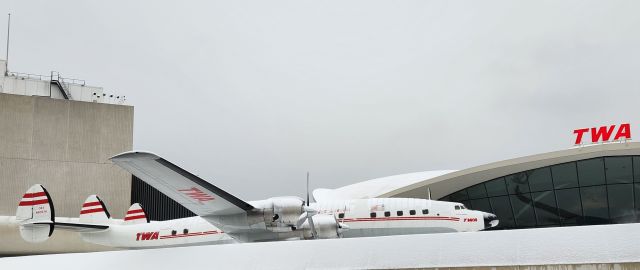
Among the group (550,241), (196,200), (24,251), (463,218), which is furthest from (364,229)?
(24,251)

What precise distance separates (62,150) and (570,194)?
99.4 feet

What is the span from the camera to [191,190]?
15797 mm

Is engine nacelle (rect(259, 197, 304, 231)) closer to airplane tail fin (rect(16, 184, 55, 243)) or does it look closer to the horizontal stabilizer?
the horizontal stabilizer

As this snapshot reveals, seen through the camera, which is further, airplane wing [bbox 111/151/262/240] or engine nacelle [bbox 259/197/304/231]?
engine nacelle [bbox 259/197/304/231]

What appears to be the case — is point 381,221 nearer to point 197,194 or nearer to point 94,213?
point 197,194

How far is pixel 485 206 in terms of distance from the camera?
36969 millimetres

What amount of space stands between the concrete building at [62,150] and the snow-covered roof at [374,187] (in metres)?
13.2

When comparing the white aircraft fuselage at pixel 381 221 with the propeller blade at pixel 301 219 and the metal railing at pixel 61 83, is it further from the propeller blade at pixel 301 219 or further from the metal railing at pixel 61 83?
the metal railing at pixel 61 83

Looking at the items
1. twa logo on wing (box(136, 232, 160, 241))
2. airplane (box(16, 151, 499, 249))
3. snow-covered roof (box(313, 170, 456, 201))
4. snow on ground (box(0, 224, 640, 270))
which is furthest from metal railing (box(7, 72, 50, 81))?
snow on ground (box(0, 224, 640, 270))

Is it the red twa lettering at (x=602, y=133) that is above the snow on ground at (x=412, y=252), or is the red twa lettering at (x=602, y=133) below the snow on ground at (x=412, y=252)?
above

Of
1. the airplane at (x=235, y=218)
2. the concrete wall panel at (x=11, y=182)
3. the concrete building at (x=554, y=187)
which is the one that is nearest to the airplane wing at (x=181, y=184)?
the airplane at (x=235, y=218)

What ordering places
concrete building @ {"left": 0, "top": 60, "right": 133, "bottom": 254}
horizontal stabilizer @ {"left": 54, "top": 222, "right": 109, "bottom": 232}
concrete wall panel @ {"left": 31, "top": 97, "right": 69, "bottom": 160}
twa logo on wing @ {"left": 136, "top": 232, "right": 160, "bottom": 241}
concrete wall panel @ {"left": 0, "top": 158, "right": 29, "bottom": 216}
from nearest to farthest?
1. twa logo on wing @ {"left": 136, "top": 232, "right": 160, "bottom": 241}
2. horizontal stabilizer @ {"left": 54, "top": 222, "right": 109, "bottom": 232}
3. concrete wall panel @ {"left": 0, "top": 158, "right": 29, "bottom": 216}
4. concrete building @ {"left": 0, "top": 60, "right": 133, "bottom": 254}
5. concrete wall panel @ {"left": 31, "top": 97, "right": 69, "bottom": 160}

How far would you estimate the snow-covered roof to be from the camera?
3922 centimetres

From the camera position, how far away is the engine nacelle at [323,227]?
17203 millimetres
